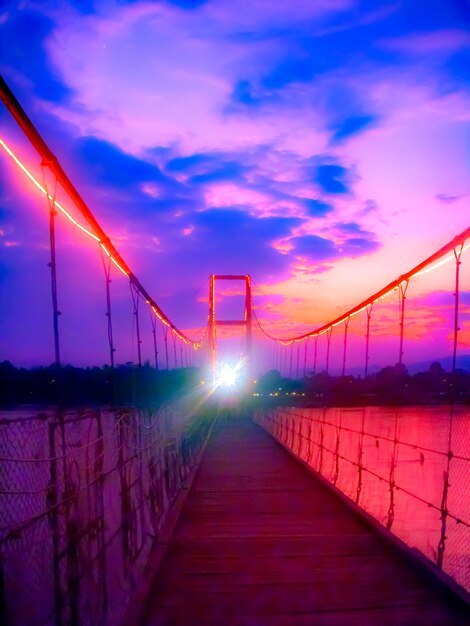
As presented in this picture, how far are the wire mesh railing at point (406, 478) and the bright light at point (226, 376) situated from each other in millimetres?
4033

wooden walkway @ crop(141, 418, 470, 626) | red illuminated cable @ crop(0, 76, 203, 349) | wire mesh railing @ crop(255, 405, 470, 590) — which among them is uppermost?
red illuminated cable @ crop(0, 76, 203, 349)

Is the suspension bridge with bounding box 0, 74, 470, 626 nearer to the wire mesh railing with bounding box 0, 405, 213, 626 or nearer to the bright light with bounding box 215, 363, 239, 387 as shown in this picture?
the wire mesh railing with bounding box 0, 405, 213, 626

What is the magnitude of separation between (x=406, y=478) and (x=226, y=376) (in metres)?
11.4

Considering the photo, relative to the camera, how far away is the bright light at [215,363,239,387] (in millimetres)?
32531

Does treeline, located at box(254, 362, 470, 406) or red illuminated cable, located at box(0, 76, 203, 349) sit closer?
red illuminated cable, located at box(0, 76, 203, 349)

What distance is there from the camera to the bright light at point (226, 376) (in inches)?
1281

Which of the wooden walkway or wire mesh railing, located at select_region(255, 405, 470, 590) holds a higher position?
the wooden walkway

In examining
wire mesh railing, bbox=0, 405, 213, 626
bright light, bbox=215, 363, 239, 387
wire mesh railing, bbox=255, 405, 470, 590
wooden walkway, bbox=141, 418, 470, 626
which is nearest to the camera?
wire mesh railing, bbox=0, 405, 213, 626

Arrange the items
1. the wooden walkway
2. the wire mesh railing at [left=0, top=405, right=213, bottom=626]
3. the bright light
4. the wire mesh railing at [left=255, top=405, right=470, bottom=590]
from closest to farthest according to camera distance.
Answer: the wire mesh railing at [left=0, top=405, right=213, bottom=626] → the wooden walkway → the wire mesh railing at [left=255, top=405, right=470, bottom=590] → the bright light

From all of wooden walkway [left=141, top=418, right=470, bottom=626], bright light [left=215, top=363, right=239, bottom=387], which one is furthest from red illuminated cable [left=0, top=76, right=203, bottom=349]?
bright light [left=215, top=363, right=239, bottom=387]

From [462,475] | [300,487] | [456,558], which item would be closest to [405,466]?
[462,475]

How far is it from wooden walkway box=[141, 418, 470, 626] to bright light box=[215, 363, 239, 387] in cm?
2473

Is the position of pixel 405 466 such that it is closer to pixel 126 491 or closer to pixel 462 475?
pixel 462 475

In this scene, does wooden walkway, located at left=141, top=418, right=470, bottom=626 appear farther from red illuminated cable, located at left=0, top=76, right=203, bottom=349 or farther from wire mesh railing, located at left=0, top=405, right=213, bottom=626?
red illuminated cable, located at left=0, top=76, right=203, bottom=349
